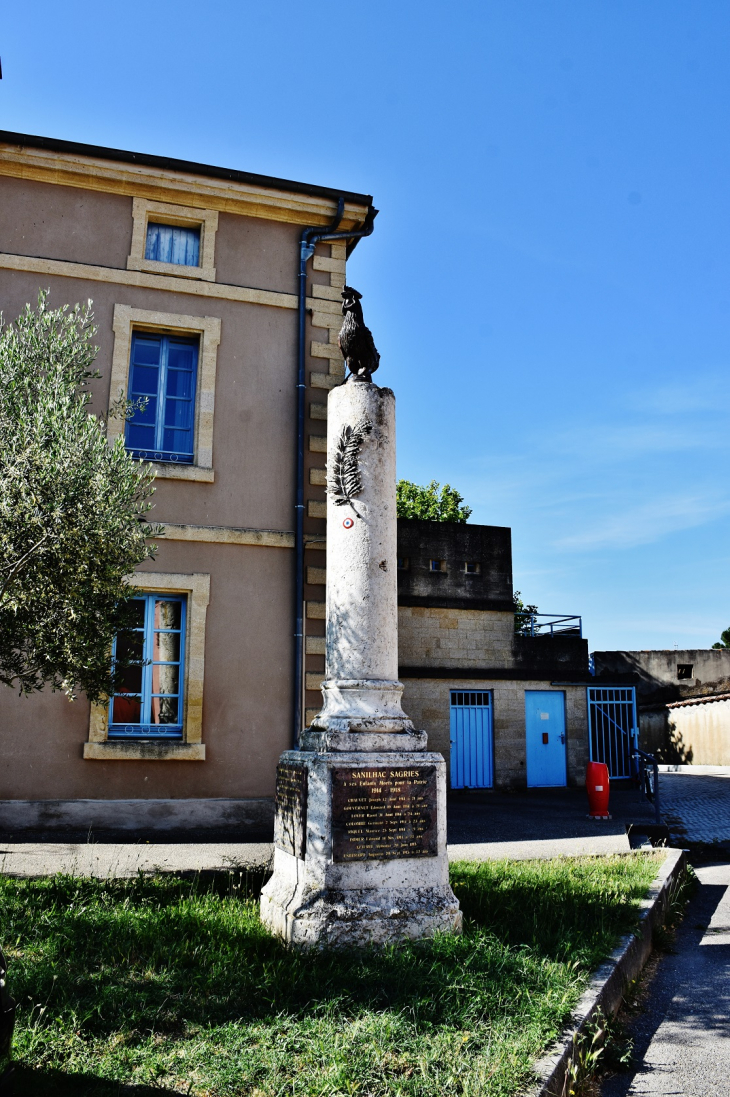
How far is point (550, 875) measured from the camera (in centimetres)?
717

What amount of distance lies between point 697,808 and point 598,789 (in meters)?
3.74

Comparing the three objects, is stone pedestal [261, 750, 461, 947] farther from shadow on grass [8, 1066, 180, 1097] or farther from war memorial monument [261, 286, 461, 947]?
shadow on grass [8, 1066, 180, 1097]

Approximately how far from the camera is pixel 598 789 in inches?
455

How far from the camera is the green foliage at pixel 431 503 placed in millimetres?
Result: 31578

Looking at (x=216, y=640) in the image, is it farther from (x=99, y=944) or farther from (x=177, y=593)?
(x=99, y=944)

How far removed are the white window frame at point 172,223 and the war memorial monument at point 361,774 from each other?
5561 mm

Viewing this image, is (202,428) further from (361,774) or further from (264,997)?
(264,997)

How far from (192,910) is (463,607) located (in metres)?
13.4

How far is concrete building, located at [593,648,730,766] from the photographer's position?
25.2 meters

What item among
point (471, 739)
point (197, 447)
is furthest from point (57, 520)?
point (471, 739)

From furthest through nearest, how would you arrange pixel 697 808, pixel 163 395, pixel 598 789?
pixel 697 808, pixel 598 789, pixel 163 395

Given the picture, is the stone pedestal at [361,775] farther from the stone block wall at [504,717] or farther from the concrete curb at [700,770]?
the concrete curb at [700,770]

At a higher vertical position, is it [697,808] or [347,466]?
[347,466]

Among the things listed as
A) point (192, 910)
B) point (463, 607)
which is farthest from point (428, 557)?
point (192, 910)
